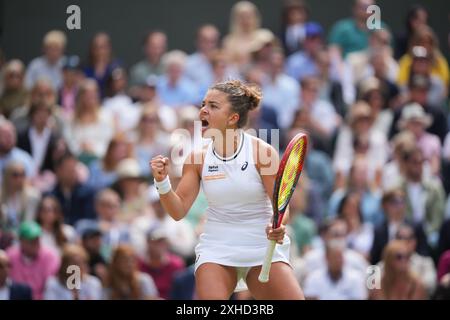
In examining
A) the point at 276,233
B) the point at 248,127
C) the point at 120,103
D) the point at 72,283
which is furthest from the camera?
the point at 120,103

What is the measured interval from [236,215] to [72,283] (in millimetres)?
2913

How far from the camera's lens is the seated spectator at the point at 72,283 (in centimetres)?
991

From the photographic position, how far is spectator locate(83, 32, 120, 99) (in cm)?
1256

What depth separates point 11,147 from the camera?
11.4 meters

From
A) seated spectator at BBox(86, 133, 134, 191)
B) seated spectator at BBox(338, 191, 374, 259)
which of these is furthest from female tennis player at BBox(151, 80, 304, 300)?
seated spectator at BBox(86, 133, 134, 191)

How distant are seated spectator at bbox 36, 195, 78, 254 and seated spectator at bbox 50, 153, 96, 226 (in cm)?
34

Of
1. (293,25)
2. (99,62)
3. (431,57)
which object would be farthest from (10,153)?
(431,57)

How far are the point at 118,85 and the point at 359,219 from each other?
9.52 ft

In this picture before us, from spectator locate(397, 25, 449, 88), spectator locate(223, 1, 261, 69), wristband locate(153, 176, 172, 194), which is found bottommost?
wristband locate(153, 176, 172, 194)

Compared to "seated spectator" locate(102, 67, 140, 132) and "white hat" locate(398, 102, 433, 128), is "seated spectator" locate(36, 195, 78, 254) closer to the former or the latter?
"seated spectator" locate(102, 67, 140, 132)

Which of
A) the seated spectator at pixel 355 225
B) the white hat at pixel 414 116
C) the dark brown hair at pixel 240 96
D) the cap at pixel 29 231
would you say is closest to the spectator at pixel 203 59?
the white hat at pixel 414 116

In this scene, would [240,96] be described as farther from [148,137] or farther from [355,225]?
[148,137]

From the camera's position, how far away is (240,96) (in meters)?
7.48
